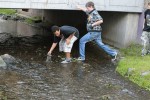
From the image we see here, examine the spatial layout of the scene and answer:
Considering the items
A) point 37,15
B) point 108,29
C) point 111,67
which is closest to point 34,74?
point 111,67

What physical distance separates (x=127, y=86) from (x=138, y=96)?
0.93 metres

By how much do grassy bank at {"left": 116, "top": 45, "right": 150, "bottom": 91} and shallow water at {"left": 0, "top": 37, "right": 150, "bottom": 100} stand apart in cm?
26

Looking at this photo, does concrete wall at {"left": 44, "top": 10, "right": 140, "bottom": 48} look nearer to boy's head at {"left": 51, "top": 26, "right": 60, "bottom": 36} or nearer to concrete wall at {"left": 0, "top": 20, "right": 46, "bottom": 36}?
boy's head at {"left": 51, "top": 26, "right": 60, "bottom": 36}

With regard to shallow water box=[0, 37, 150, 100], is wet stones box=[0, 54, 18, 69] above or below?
above

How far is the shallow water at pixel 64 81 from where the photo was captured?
381 inches

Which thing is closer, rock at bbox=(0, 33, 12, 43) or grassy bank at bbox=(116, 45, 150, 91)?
grassy bank at bbox=(116, 45, 150, 91)

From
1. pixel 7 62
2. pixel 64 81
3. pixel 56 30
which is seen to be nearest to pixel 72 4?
pixel 56 30

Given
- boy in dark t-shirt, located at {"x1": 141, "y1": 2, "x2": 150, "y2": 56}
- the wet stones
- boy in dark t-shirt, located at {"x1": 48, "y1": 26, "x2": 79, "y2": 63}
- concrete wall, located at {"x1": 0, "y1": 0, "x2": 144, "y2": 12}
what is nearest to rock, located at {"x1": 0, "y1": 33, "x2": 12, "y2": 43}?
concrete wall, located at {"x1": 0, "y1": 0, "x2": 144, "y2": 12}

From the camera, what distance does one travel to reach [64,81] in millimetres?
11109

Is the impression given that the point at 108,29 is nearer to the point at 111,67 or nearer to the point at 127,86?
the point at 111,67

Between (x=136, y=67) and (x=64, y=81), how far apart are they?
250cm

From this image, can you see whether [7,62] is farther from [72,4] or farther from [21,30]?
[21,30]

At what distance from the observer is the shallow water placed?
9680 millimetres

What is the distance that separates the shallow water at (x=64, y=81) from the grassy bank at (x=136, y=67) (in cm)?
26
